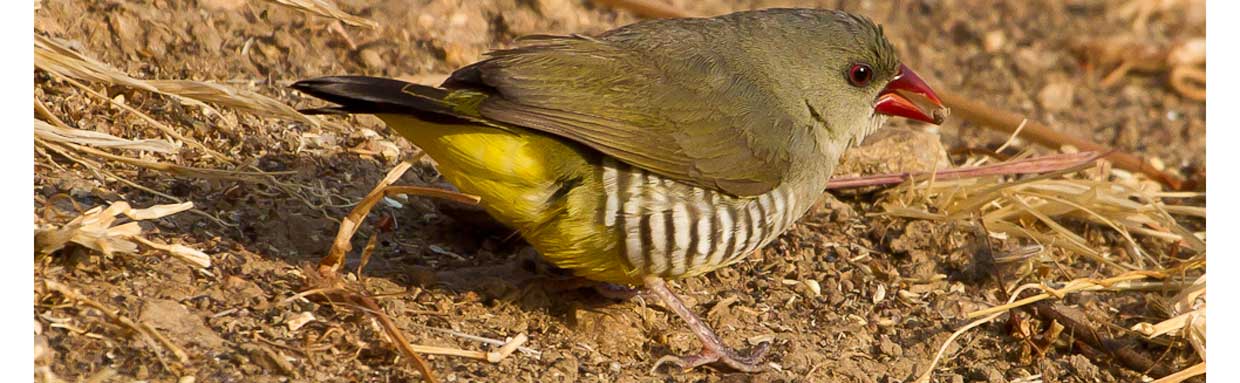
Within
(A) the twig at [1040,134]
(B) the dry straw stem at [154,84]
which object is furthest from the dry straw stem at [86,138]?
(A) the twig at [1040,134]

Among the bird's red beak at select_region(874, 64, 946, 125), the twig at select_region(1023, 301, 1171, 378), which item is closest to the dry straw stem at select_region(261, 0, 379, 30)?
the bird's red beak at select_region(874, 64, 946, 125)

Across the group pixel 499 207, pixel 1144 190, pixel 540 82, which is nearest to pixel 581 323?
pixel 499 207

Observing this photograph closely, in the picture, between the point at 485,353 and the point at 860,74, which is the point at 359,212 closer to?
the point at 485,353

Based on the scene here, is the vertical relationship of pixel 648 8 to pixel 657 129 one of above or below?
below

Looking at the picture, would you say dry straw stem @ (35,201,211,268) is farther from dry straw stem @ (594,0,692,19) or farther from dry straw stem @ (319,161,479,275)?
dry straw stem @ (594,0,692,19)

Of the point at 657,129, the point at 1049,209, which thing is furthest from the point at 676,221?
the point at 1049,209

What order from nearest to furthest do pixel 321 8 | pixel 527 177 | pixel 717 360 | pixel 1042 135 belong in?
pixel 527 177 < pixel 717 360 < pixel 321 8 < pixel 1042 135

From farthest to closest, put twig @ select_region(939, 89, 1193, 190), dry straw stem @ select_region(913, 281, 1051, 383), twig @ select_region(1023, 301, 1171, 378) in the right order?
twig @ select_region(939, 89, 1193, 190)
twig @ select_region(1023, 301, 1171, 378)
dry straw stem @ select_region(913, 281, 1051, 383)
